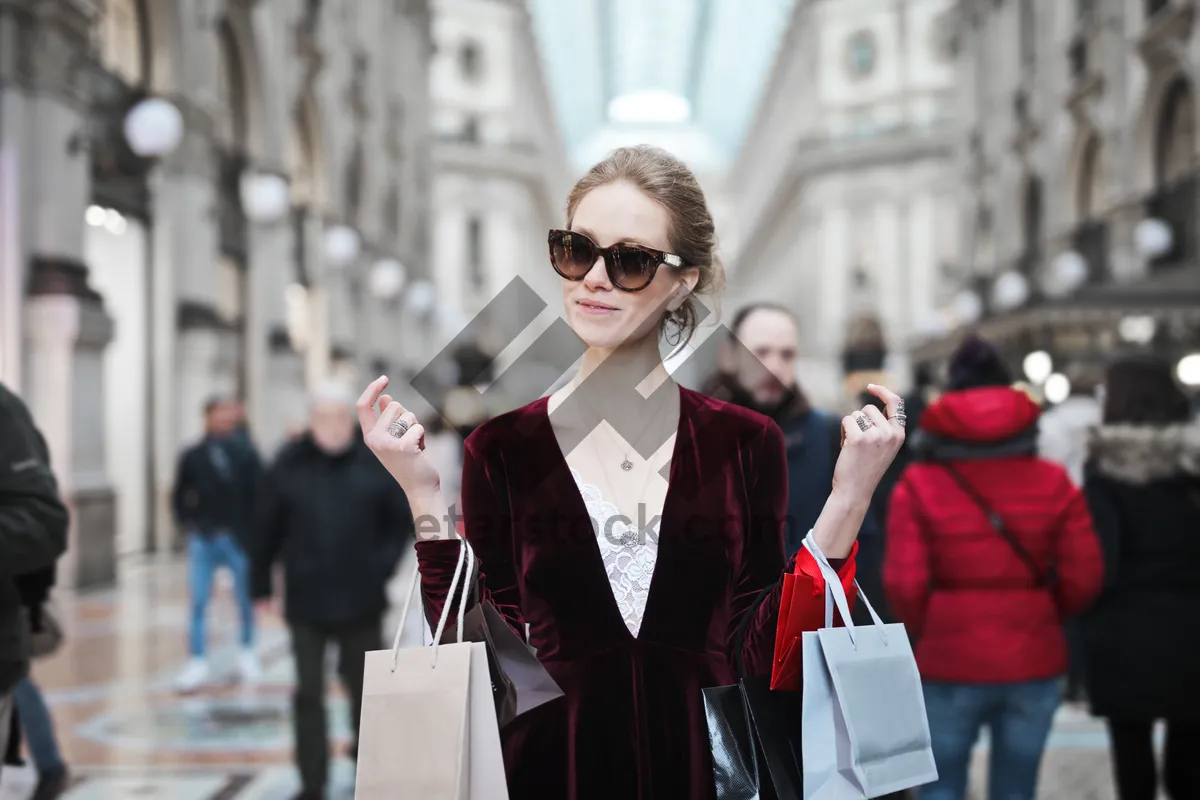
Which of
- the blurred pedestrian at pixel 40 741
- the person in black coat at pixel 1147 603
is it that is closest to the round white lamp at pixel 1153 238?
the person in black coat at pixel 1147 603

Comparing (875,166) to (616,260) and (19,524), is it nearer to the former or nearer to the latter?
(19,524)

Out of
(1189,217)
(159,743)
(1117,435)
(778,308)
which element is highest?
(1189,217)

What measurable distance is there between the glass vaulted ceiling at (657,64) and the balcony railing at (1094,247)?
25045 millimetres

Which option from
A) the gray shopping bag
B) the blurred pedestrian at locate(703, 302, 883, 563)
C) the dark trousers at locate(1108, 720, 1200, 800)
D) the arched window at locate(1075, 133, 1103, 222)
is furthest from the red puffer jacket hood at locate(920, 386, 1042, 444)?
the arched window at locate(1075, 133, 1103, 222)

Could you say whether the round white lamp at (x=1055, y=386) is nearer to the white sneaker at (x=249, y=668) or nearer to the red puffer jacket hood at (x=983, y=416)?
the white sneaker at (x=249, y=668)

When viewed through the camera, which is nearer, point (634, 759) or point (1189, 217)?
point (634, 759)

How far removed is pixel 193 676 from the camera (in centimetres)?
745

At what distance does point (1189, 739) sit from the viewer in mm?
4219

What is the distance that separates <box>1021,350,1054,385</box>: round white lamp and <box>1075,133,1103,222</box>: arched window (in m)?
6.66

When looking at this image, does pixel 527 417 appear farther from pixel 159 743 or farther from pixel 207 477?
pixel 207 477

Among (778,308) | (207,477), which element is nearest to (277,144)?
(207,477)

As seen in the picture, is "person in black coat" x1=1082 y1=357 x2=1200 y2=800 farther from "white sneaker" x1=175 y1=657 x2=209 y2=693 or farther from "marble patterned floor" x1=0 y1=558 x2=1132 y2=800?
"white sneaker" x1=175 y1=657 x2=209 y2=693

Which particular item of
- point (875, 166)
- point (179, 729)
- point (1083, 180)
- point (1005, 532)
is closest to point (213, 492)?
point (179, 729)

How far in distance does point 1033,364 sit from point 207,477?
13.5 meters
